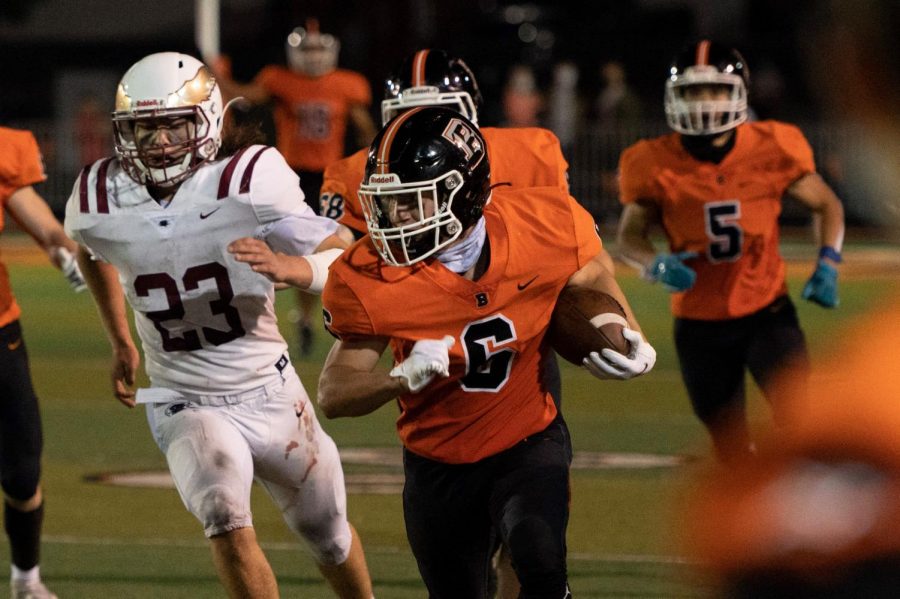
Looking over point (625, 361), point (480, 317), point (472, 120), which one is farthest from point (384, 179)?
point (472, 120)

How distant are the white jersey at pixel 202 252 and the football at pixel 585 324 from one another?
0.81m

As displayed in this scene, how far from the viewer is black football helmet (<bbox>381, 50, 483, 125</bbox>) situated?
Result: 15.6ft

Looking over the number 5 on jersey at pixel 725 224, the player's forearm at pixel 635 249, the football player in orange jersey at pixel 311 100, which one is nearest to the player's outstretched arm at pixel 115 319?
the player's forearm at pixel 635 249

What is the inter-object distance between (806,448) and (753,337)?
15.4ft

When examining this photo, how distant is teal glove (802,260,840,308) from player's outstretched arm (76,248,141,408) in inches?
109

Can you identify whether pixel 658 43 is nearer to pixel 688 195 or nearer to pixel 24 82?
pixel 24 82

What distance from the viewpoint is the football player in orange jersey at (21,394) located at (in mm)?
4758

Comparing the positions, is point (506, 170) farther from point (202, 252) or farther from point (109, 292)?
point (109, 292)

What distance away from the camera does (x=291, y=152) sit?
11844 mm

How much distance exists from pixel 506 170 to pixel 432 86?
0.43 meters

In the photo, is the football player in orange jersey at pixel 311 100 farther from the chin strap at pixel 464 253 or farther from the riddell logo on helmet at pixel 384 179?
the riddell logo on helmet at pixel 384 179

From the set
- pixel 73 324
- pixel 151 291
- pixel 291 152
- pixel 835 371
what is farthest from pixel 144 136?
pixel 73 324

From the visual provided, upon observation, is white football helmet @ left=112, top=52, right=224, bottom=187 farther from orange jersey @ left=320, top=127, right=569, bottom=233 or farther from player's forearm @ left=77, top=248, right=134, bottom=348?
orange jersey @ left=320, top=127, right=569, bottom=233

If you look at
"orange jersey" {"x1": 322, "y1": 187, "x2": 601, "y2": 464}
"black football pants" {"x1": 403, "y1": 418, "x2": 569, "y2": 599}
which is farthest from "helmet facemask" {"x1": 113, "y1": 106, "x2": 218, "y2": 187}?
"black football pants" {"x1": 403, "y1": 418, "x2": 569, "y2": 599}
